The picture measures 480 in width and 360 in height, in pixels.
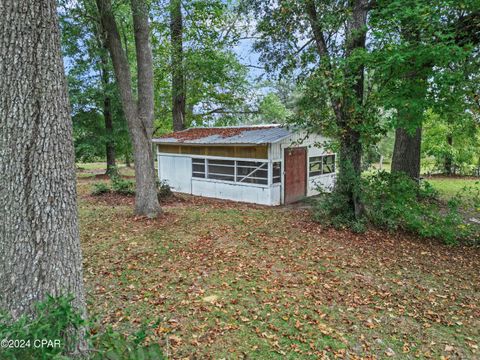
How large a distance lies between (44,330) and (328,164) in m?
14.1

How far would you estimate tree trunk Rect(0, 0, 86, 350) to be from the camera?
2436 mm

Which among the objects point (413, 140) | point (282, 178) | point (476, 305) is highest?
point (413, 140)

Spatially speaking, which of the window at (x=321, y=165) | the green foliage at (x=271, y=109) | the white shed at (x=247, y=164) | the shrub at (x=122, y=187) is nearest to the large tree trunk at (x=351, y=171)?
the white shed at (x=247, y=164)

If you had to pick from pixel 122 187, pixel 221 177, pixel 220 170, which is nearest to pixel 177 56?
pixel 220 170

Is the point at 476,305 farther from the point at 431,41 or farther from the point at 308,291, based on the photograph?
the point at 431,41

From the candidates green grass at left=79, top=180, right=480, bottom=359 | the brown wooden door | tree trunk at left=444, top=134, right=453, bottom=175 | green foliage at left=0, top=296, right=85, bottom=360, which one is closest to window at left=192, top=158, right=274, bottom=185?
the brown wooden door

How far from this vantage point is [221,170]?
1358 centimetres

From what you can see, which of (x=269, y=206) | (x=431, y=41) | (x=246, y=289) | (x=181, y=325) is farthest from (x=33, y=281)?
(x=269, y=206)

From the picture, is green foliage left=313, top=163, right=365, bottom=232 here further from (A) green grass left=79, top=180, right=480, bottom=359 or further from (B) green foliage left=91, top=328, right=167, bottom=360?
(B) green foliage left=91, top=328, right=167, bottom=360

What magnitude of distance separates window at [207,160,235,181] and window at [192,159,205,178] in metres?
0.39

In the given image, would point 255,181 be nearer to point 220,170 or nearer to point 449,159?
point 220,170

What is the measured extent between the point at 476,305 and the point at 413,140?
338 inches

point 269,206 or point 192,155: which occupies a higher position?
point 192,155

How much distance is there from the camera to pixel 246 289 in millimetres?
4957
